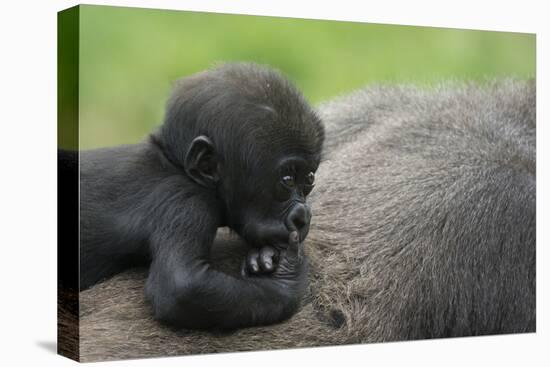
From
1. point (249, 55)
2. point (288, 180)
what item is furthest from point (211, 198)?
point (249, 55)

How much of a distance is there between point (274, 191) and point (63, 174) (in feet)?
4.09

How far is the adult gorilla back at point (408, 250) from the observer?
5492mm

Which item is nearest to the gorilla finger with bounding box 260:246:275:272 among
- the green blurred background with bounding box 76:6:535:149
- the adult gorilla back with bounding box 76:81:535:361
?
the adult gorilla back with bounding box 76:81:535:361

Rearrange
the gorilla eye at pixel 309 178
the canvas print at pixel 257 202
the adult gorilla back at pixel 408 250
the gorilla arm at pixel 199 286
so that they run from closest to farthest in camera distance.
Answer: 1. the gorilla arm at pixel 199 286
2. the canvas print at pixel 257 202
3. the adult gorilla back at pixel 408 250
4. the gorilla eye at pixel 309 178

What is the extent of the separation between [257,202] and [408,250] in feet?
4.04

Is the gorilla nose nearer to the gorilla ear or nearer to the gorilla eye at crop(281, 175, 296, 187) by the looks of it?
the gorilla eye at crop(281, 175, 296, 187)

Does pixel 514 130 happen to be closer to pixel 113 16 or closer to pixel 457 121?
pixel 457 121

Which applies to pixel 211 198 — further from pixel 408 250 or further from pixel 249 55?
pixel 408 250

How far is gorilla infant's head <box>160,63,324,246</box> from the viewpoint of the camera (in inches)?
216

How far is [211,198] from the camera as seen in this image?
5.46m

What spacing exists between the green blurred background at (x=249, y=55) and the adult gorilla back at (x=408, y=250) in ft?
1.34

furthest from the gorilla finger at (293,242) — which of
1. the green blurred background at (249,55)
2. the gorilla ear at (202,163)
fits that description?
the green blurred background at (249,55)

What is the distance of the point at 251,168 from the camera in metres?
5.51

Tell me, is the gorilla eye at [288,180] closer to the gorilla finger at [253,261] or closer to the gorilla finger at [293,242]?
the gorilla finger at [293,242]
